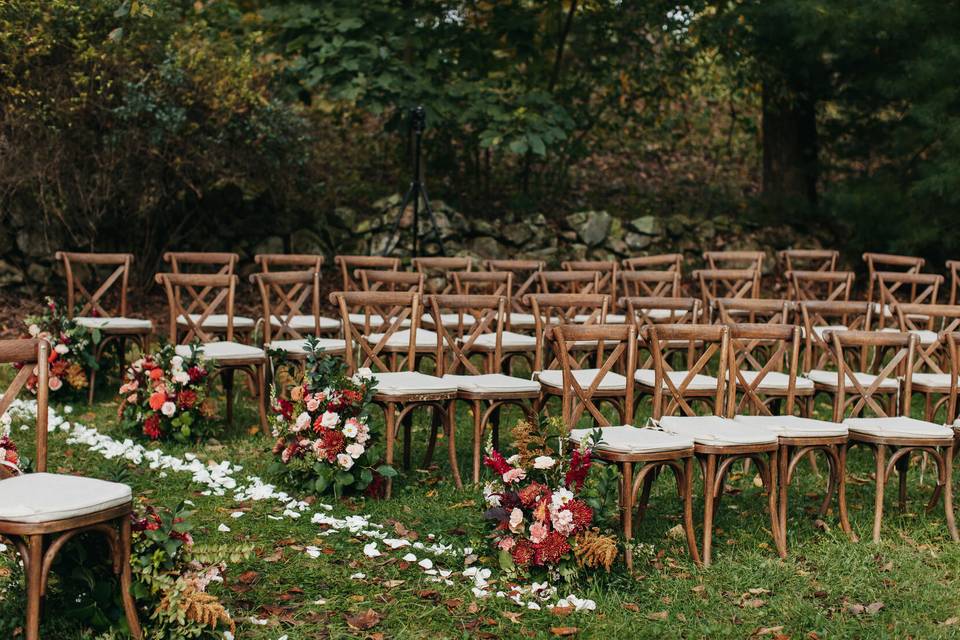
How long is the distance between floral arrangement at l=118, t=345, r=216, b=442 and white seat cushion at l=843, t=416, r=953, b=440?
3.67 meters

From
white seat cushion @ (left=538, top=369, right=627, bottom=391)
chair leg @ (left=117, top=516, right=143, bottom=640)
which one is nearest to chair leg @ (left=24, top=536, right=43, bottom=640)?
chair leg @ (left=117, top=516, right=143, bottom=640)

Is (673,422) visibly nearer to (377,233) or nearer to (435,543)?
(435,543)

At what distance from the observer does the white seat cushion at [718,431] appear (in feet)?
14.9

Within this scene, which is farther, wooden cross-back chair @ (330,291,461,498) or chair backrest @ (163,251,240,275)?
chair backrest @ (163,251,240,275)

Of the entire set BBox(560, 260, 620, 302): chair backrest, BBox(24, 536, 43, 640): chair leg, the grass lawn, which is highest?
BBox(560, 260, 620, 302): chair backrest

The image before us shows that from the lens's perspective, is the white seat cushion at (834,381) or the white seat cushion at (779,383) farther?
the white seat cushion at (834,381)

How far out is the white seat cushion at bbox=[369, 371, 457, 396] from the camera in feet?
17.5

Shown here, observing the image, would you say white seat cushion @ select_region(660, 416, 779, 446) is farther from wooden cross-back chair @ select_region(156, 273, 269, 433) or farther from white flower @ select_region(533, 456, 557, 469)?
wooden cross-back chair @ select_region(156, 273, 269, 433)

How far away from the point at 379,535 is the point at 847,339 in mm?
2550

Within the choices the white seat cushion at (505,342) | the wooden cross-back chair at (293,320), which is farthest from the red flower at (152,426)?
the white seat cushion at (505,342)

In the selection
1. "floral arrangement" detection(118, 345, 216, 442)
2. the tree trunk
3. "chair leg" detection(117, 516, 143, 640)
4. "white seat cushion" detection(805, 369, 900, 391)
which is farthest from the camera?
the tree trunk

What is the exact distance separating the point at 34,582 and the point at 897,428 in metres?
3.80

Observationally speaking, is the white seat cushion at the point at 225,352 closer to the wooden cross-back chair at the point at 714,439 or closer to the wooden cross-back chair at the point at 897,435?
the wooden cross-back chair at the point at 714,439

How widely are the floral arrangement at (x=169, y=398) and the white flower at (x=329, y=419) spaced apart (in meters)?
1.35
